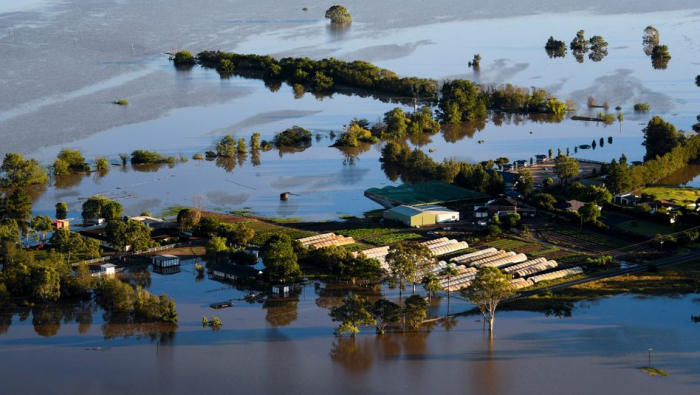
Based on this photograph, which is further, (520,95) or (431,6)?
(431,6)

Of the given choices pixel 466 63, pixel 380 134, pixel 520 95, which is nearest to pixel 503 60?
pixel 466 63

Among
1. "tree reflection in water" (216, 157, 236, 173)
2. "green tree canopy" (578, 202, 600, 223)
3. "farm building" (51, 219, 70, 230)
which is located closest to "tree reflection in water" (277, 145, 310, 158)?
"tree reflection in water" (216, 157, 236, 173)

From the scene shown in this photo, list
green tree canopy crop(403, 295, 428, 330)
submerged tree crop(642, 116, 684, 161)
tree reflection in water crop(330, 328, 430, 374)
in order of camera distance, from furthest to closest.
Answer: submerged tree crop(642, 116, 684, 161), green tree canopy crop(403, 295, 428, 330), tree reflection in water crop(330, 328, 430, 374)

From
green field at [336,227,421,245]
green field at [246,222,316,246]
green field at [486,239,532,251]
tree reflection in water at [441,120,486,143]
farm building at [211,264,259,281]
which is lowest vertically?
farm building at [211,264,259,281]

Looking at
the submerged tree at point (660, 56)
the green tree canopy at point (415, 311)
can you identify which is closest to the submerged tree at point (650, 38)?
the submerged tree at point (660, 56)

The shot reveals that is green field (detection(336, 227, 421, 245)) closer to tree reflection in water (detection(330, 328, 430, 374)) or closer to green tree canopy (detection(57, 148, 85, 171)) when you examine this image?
tree reflection in water (detection(330, 328, 430, 374))

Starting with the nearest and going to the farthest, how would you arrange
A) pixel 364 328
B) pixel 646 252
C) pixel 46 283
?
pixel 364 328
pixel 46 283
pixel 646 252

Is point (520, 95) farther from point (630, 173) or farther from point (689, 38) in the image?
point (689, 38)

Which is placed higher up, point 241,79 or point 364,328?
point 241,79
